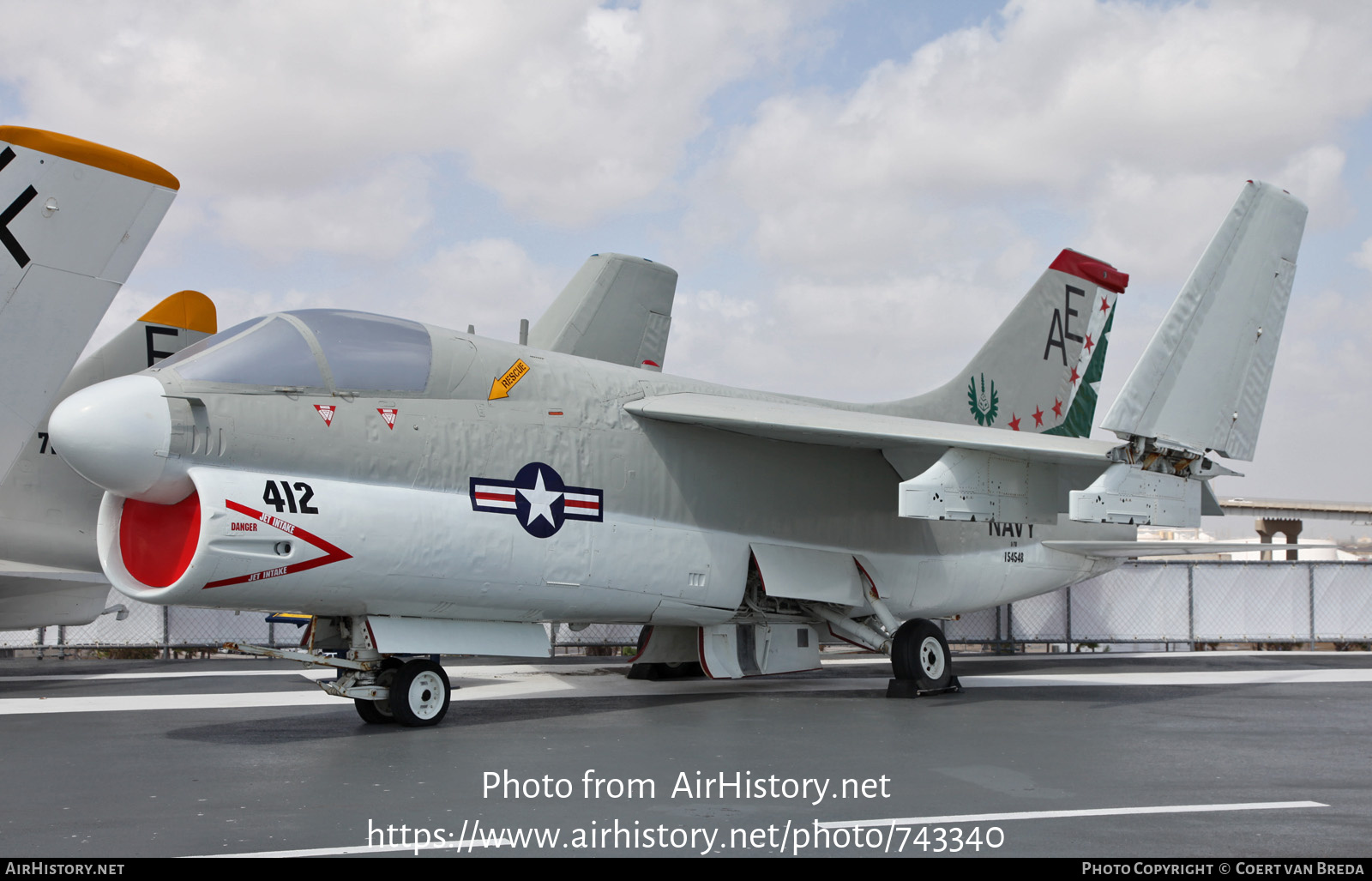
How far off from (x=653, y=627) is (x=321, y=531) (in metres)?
5.28

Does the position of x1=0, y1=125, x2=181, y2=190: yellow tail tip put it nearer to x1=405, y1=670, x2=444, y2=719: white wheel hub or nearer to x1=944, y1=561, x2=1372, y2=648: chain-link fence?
x1=405, y1=670, x2=444, y2=719: white wheel hub

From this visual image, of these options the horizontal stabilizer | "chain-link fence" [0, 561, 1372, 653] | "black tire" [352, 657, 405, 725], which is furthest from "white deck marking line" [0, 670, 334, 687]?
the horizontal stabilizer

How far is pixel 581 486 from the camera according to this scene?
9641mm

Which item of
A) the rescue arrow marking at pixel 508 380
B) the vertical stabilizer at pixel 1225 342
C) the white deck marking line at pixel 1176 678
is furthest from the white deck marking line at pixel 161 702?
the vertical stabilizer at pixel 1225 342

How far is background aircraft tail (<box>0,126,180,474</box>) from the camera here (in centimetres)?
870

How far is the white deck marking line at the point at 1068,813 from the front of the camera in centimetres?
496

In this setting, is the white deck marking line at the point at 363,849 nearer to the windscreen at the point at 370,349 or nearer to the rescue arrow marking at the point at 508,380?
the windscreen at the point at 370,349

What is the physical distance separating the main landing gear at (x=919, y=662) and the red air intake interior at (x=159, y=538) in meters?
6.80

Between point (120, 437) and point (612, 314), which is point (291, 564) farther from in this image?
point (612, 314)

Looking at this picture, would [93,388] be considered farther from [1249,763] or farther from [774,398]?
[1249,763]

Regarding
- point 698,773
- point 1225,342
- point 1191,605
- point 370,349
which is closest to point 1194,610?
point 1191,605

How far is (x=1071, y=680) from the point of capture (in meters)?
13.5

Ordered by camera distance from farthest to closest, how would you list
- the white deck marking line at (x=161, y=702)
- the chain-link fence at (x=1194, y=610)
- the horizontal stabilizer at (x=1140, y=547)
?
the chain-link fence at (x=1194, y=610)
the horizontal stabilizer at (x=1140, y=547)
the white deck marking line at (x=161, y=702)
